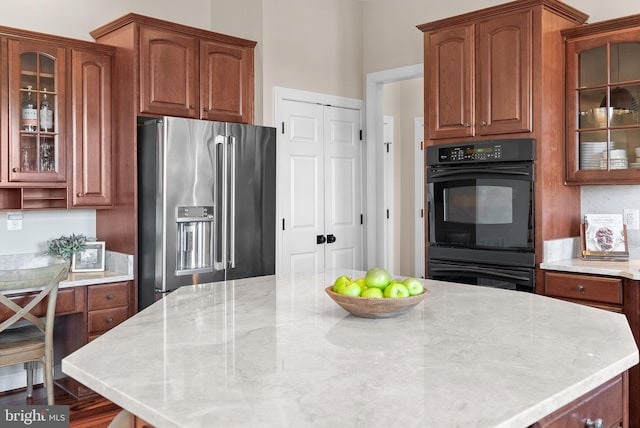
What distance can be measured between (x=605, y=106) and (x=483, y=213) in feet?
3.19

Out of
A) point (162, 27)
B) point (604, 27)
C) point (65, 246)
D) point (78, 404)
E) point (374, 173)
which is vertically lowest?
point (78, 404)

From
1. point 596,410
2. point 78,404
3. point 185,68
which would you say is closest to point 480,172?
point 185,68

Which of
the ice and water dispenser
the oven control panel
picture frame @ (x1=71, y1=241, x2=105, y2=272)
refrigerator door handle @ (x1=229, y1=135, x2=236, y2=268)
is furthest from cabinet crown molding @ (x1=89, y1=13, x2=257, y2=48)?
the oven control panel

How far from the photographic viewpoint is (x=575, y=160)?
3.65 meters

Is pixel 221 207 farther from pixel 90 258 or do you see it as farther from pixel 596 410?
pixel 596 410

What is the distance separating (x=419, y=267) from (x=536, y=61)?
339cm

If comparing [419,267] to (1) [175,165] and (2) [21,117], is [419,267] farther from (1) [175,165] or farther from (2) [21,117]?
(2) [21,117]

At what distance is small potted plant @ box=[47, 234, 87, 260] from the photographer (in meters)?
3.76

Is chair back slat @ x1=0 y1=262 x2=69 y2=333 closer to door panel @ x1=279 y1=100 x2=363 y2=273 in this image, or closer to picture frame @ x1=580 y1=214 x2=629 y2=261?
door panel @ x1=279 y1=100 x2=363 y2=273

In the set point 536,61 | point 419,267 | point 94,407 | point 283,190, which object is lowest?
point 94,407

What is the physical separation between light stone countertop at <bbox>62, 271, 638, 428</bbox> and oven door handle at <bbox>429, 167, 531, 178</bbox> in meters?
1.64

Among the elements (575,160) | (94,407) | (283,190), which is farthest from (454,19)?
(94,407)

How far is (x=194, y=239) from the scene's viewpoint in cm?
377

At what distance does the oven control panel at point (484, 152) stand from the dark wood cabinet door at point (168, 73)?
168cm
